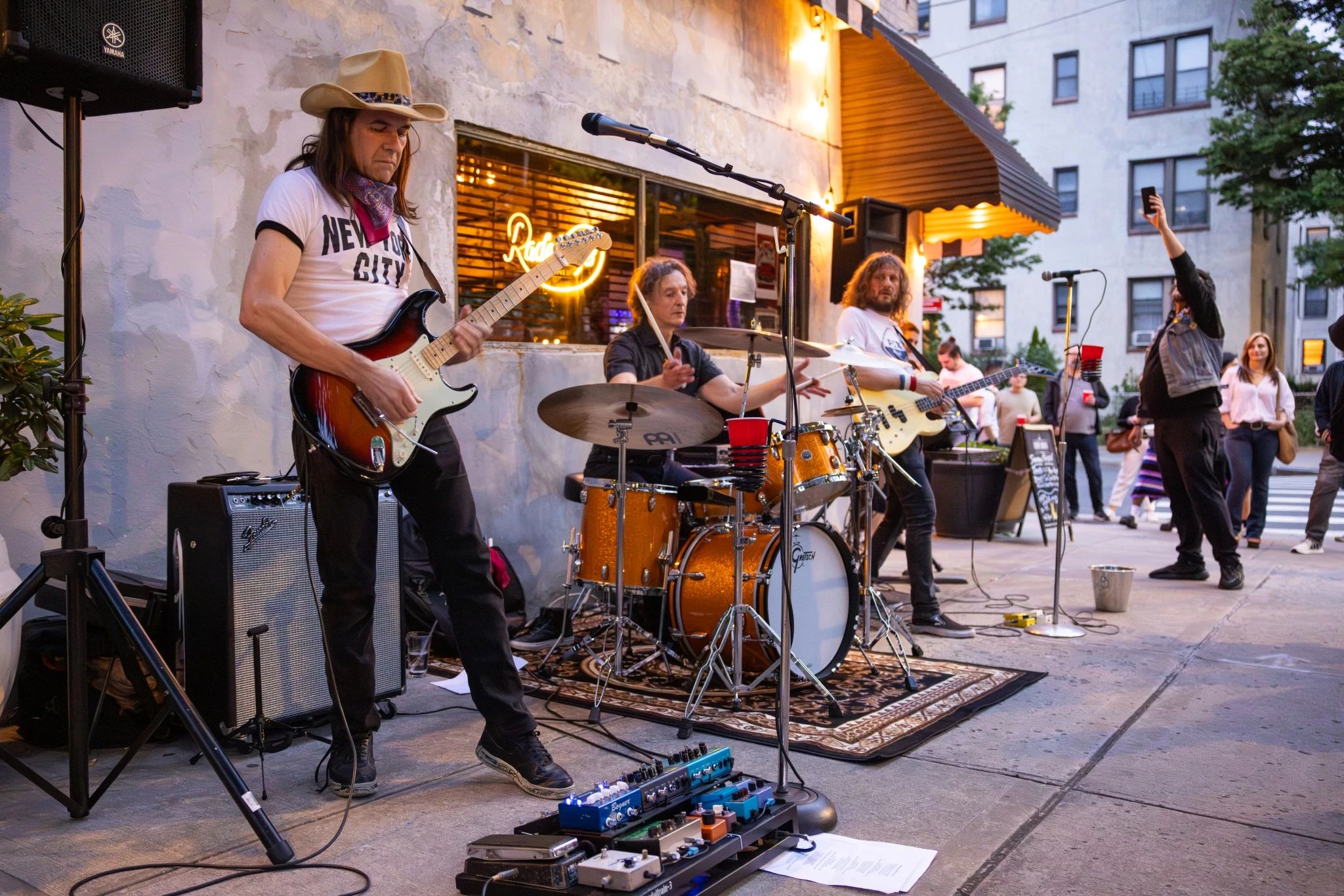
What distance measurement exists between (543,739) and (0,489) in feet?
7.55

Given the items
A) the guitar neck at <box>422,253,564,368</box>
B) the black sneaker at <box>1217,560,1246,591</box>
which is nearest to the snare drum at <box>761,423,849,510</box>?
the guitar neck at <box>422,253,564,368</box>

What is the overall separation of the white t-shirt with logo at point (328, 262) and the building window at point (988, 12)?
101 feet

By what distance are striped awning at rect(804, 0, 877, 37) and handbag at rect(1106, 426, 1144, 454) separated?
465 cm

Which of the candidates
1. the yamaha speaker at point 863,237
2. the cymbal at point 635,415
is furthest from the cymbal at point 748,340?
the yamaha speaker at point 863,237

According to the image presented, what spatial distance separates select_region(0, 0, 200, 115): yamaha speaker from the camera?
9.48ft

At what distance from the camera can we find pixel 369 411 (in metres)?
3.26

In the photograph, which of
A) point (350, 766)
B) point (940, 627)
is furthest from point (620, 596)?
point (940, 627)

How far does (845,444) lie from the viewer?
5.07 m

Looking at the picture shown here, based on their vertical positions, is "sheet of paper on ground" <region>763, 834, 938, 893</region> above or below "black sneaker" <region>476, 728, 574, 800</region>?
below

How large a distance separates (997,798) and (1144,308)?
2820 cm

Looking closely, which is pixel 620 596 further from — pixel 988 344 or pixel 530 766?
pixel 988 344

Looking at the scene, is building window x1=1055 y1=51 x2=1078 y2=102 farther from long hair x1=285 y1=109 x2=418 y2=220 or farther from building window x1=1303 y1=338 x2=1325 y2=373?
long hair x1=285 y1=109 x2=418 y2=220

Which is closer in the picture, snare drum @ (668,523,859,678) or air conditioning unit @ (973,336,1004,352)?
snare drum @ (668,523,859,678)

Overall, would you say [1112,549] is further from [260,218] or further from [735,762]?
[260,218]
